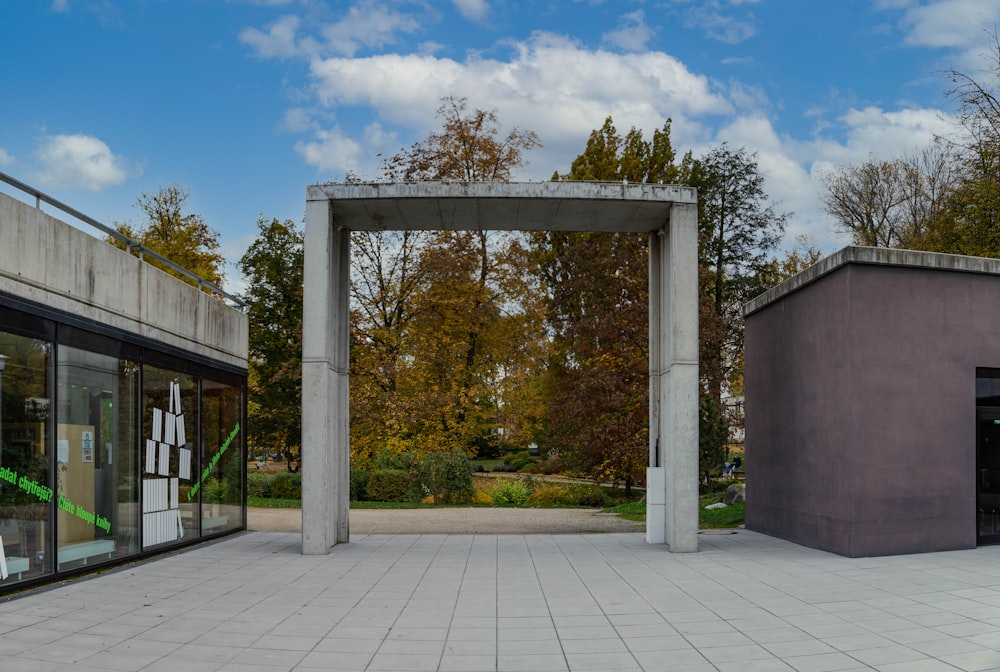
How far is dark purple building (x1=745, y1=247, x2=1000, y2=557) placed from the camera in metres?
11.7

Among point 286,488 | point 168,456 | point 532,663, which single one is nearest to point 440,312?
point 286,488

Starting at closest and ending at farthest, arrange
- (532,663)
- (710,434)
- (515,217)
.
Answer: (532,663) → (515,217) → (710,434)

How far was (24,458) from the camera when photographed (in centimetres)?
902

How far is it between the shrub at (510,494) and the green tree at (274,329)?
9.52m

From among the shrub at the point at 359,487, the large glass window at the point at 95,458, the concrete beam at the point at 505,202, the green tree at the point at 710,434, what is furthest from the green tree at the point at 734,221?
the large glass window at the point at 95,458

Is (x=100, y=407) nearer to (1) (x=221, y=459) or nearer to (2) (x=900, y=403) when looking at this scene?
(1) (x=221, y=459)

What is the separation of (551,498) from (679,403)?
12.6 meters

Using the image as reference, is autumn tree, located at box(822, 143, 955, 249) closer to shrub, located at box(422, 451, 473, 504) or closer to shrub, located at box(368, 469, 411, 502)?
shrub, located at box(422, 451, 473, 504)

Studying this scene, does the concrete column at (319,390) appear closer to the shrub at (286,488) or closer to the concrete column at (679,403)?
the concrete column at (679,403)

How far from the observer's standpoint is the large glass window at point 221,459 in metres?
14.1

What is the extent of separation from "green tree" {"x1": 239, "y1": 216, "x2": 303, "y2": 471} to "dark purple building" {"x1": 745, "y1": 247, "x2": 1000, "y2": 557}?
71.3 feet

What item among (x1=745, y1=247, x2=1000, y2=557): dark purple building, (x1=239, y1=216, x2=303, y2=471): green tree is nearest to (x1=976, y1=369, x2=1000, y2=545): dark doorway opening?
(x1=745, y1=247, x2=1000, y2=557): dark purple building

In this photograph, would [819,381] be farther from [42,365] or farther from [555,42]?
[42,365]

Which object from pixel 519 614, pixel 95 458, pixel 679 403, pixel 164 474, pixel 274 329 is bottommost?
pixel 519 614
